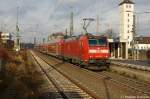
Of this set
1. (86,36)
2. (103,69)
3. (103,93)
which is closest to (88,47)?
(86,36)

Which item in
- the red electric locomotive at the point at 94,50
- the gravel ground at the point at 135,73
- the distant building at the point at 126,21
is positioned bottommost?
the gravel ground at the point at 135,73

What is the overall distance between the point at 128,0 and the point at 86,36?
352ft

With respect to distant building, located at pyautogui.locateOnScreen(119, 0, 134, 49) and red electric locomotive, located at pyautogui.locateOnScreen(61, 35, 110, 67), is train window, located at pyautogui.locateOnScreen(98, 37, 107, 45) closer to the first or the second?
red electric locomotive, located at pyautogui.locateOnScreen(61, 35, 110, 67)

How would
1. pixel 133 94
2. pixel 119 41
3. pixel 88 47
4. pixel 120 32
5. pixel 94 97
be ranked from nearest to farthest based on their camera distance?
pixel 94 97 → pixel 133 94 → pixel 88 47 → pixel 119 41 → pixel 120 32

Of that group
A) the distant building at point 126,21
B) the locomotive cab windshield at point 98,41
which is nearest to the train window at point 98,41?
the locomotive cab windshield at point 98,41

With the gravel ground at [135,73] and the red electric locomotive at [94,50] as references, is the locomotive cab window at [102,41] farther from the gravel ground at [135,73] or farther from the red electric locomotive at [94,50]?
the gravel ground at [135,73]

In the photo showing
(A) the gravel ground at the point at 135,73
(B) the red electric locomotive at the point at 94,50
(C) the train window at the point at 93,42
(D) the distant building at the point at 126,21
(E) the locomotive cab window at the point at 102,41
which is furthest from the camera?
(D) the distant building at the point at 126,21

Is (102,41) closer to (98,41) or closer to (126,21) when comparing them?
(98,41)

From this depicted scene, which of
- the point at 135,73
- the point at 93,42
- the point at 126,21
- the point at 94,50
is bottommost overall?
the point at 135,73

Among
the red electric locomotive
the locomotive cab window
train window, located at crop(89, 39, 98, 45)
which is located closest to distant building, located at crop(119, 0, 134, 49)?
the locomotive cab window

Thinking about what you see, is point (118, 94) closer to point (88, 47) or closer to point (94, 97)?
point (94, 97)

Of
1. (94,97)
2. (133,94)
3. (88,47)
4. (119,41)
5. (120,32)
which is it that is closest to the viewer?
(94,97)

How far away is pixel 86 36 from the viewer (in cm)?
3128

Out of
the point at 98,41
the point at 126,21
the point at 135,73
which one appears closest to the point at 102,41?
the point at 98,41
